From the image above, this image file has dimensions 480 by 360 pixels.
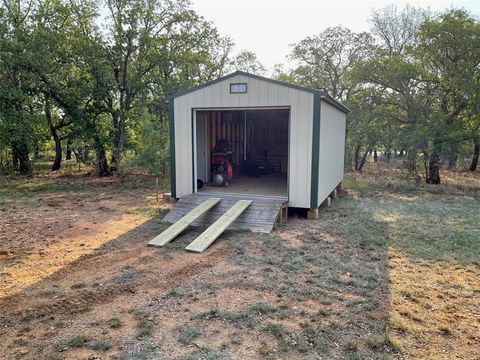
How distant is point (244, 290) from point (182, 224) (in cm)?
221

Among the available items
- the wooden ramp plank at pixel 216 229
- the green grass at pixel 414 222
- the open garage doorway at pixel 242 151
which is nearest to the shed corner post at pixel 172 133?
the open garage doorway at pixel 242 151

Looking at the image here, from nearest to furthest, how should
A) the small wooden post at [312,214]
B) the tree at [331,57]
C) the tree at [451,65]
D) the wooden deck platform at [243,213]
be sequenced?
the wooden deck platform at [243,213] → the small wooden post at [312,214] → the tree at [451,65] → the tree at [331,57]

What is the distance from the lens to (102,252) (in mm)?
4645

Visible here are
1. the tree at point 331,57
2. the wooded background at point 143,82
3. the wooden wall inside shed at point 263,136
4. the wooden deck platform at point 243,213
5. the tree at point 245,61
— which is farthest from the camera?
the tree at point 245,61

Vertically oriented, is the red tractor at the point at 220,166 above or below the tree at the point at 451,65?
below

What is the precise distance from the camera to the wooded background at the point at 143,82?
1002cm

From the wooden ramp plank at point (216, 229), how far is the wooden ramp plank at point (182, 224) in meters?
0.40

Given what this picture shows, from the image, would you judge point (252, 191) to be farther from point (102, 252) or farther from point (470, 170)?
point (470, 170)

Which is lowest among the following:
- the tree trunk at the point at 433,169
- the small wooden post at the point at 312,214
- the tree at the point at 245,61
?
the small wooden post at the point at 312,214

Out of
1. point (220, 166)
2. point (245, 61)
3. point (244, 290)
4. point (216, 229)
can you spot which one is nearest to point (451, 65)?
point (220, 166)

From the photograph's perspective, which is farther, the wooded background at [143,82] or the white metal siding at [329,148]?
the wooded background at [143,82]

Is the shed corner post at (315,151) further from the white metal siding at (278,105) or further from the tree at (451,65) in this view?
the tree at (451,65)

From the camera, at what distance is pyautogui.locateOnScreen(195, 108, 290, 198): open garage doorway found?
7816mm

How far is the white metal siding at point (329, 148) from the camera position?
644cm
